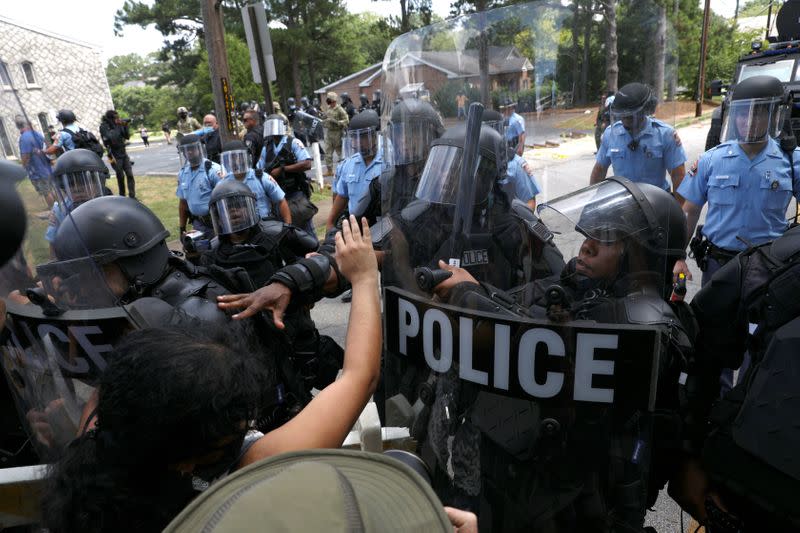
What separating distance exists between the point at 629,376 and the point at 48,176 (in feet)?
5.51

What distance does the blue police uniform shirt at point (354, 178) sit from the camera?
16.2 feet

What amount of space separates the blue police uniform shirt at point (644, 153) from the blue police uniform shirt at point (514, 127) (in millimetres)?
319

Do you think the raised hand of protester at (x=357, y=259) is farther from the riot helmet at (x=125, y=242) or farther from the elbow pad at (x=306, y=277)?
the riot helmet at (x=125, y=242)

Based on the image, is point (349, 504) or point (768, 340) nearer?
point (349, 504)

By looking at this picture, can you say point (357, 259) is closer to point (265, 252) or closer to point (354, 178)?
point (265, 252)

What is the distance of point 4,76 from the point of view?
147 cm

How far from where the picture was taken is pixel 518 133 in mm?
1688

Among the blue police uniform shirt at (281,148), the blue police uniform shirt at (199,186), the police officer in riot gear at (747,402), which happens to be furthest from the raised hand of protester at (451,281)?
the blue police uniform shirt at (281,148)

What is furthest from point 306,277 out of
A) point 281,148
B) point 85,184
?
point 281,148

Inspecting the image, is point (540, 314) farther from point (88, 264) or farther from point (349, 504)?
point (88, 264)

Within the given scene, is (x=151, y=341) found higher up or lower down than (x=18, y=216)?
lower down

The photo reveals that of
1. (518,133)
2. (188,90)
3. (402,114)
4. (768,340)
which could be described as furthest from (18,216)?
(188,90)

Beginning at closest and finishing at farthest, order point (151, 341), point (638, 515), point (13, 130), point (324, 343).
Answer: point (151, 341)
point (638, 515)
point (13, 130)
point (324, 343)

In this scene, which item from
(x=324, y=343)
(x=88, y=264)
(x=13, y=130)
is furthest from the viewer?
(x=324, y=343)
